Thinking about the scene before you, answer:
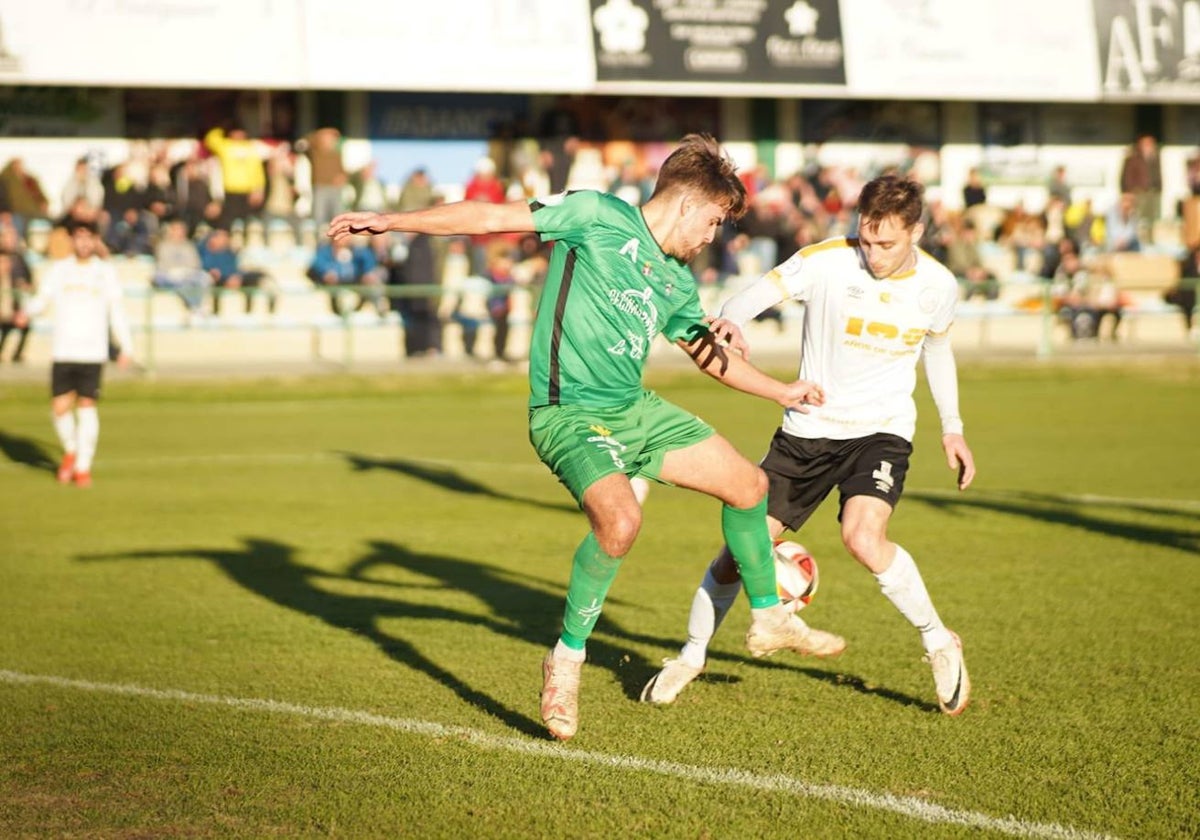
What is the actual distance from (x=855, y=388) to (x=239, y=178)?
1992cm

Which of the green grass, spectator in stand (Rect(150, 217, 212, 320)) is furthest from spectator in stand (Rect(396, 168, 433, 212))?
the green grass

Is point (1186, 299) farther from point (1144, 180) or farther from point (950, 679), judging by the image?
point (950, 679)

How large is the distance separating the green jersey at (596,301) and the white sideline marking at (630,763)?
1.27 meters

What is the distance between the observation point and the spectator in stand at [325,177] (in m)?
25.8

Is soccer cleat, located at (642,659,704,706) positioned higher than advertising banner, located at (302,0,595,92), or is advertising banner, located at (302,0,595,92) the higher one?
advertising banner, located at (302,0,595,92)

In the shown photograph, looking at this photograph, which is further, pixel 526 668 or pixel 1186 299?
pixel 1186 299

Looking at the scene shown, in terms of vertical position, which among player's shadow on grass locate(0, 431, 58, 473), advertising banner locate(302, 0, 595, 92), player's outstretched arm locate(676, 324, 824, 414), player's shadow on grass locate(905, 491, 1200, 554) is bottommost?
player's shadow on grass locate(905, 491, 1200, 554)

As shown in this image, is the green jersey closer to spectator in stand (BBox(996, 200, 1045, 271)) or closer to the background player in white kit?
the background player in white kit

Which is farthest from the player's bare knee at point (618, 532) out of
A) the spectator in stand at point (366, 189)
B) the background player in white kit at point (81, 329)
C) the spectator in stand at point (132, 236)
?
the spectator in stand at point (366, 189)

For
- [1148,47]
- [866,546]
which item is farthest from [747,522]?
[1148,47]

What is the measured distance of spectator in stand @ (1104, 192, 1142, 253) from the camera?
29641 mm

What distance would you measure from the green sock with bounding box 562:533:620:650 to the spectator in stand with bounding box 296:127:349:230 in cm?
2042

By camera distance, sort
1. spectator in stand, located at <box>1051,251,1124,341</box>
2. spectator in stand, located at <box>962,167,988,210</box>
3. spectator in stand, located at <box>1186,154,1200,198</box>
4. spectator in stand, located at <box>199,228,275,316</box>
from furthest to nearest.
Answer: spectator in stand, located at <box>1186,154,1200,198</box> → spectator in stand, located at <box>962,167,988,210</box> → spectator in stand, located at <box>1051,251,1124,341</box> → spectator in stand, located at <box>199,228,275,316</box>

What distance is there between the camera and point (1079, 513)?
1215cm
